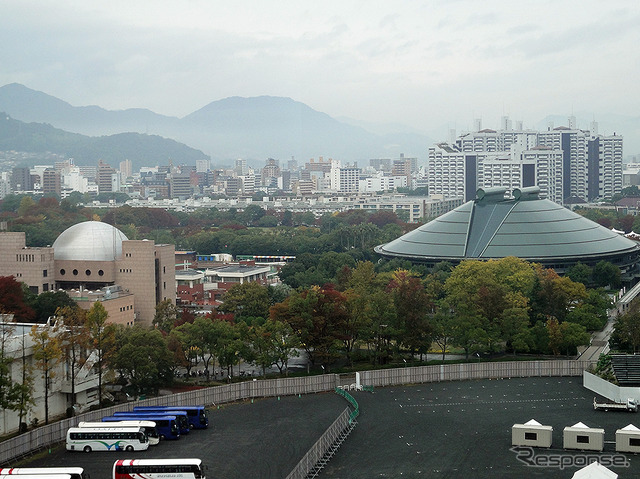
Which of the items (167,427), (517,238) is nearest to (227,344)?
(167,427)

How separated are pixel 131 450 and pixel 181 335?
38.5 feet

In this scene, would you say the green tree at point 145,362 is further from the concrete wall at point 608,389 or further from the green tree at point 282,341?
the concrete wall at point 608,389

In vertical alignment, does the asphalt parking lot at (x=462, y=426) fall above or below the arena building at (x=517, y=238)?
below

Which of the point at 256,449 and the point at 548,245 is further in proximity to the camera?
the point at 548,245

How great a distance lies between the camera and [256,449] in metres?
26.8

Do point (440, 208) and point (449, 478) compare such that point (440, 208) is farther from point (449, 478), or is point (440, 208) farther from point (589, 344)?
point (449, 478)

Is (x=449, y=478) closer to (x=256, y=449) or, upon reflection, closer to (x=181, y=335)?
(x=256, y=449)

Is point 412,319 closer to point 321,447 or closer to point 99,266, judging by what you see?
point 321,447

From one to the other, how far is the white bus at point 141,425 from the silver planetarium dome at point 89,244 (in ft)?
91.5

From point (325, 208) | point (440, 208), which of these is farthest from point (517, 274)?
point (325, 208)

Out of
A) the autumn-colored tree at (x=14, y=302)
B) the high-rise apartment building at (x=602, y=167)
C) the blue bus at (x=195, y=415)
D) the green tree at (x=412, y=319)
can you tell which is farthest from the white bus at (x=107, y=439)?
the high-rise apartment building at (x=602, y=167)

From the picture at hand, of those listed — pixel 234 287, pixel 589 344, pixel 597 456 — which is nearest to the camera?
pixel 597 456

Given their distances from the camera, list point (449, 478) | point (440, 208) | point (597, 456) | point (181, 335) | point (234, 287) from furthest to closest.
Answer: point (440, 208)
point (234, 287)
point (181, 335)
point (597, 456)
point (449, 478)

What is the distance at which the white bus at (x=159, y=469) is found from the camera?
2325 centimetres
